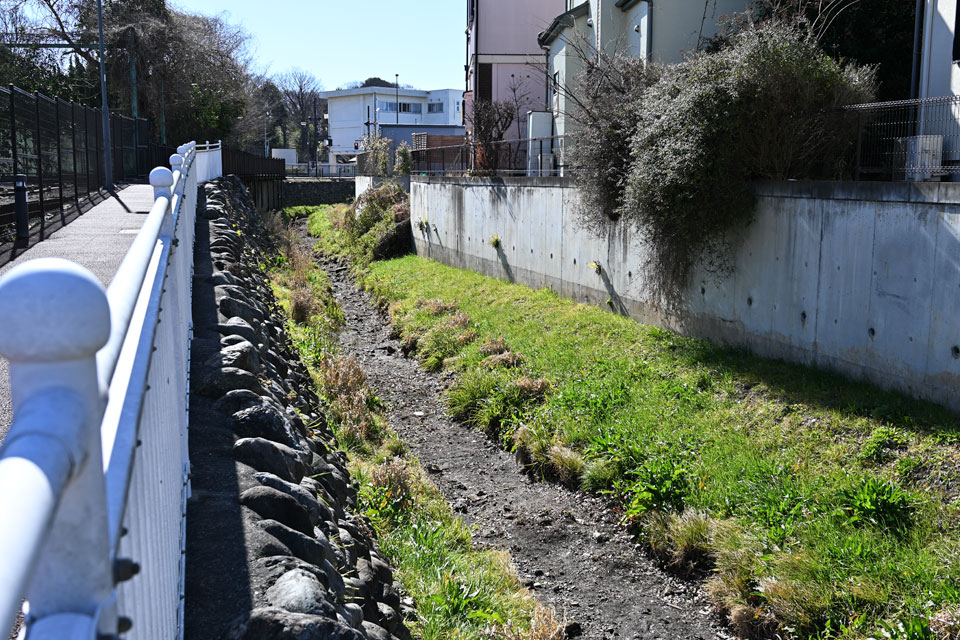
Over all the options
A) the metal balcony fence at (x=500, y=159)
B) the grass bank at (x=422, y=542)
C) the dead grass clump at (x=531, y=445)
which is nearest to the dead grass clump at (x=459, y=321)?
the grass bank at (x=422, y=542)

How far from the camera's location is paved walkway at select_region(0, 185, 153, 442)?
10055 mm

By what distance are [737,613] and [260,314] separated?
263 inches

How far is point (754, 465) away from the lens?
27.0 ft

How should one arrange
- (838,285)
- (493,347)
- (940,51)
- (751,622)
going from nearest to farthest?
(751,622), (838,285), (940,51), (493,347)

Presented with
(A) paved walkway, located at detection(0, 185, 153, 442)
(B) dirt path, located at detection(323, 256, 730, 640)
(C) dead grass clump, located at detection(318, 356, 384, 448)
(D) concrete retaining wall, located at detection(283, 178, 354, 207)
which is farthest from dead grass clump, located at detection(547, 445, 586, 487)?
(D) concrete retaining wall, located at detection(283, 178, 354, 207)

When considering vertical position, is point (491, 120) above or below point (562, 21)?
below

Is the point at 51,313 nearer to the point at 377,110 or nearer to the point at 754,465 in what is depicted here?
the point at 754,465

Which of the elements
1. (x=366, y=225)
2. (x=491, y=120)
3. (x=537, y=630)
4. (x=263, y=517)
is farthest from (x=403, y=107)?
(x=263, y=517)

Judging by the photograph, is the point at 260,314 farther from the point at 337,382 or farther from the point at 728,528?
the point at 728,528

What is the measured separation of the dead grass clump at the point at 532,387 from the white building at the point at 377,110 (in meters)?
71.5

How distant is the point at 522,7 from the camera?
3272 cm

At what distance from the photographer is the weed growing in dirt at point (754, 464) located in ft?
21.1

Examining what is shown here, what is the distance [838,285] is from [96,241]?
10.1 m

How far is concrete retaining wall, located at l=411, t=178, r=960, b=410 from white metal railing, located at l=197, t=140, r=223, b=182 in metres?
10.0
